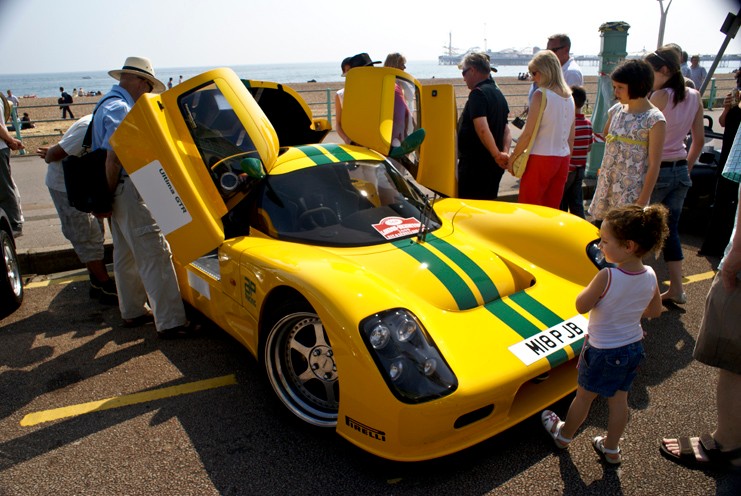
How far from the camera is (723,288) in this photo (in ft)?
7.61

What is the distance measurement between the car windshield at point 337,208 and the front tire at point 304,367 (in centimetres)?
60

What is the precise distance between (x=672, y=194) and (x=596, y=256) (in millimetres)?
1295

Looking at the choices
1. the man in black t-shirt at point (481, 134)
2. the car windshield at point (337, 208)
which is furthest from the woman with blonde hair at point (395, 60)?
the car windshield at point (337, 208)

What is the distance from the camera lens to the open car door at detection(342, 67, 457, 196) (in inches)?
164

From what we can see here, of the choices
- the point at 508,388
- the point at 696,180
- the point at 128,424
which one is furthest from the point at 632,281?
the point at 696,180

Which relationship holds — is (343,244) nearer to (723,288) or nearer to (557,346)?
(557,346)

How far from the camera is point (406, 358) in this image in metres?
2.35

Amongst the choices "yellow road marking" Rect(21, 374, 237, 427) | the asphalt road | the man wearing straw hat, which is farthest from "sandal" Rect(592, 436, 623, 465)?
the man wearing straw hat

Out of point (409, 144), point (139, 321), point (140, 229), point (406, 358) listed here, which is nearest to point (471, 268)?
point (406, 358)

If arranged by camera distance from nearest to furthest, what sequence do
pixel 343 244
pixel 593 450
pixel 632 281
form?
pixel 632 281 → pixel 593 450 → pixel 343 244

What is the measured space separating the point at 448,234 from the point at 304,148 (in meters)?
1.17

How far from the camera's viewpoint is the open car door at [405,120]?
164 inches

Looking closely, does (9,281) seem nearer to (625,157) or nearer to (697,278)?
(625,157)

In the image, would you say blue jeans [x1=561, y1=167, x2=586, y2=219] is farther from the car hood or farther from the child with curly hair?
the child with curly hair
